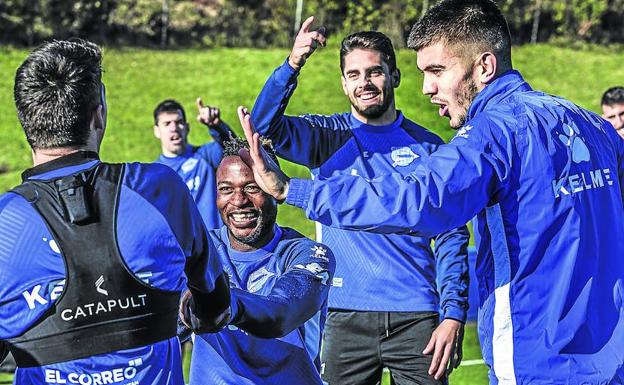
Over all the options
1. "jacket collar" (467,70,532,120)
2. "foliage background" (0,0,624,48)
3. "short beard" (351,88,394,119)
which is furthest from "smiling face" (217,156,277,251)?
"foliage background" (0,0,624,48)

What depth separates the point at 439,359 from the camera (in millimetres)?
5066

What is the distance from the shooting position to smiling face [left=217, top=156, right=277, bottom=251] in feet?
13.2

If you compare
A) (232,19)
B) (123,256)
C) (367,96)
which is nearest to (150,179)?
(123,256)

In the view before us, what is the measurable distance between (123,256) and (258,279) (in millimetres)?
1294

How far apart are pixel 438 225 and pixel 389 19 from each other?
17.2 metres

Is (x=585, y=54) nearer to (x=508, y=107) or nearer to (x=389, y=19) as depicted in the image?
(x=389, y=19)

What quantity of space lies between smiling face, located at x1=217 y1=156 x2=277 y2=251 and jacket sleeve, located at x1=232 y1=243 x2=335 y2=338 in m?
0.23

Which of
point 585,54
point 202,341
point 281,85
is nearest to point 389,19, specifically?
point 585,54

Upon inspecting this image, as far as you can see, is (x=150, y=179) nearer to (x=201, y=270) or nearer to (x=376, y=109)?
(x=201, y=270)

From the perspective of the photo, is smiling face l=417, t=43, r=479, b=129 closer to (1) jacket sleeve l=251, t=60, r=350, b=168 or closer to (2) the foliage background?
(1) jacket sleeve l=251, t=60, r=350, b=168

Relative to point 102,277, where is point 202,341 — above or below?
below

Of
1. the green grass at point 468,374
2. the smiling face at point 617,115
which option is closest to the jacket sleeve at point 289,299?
the green grass at point 468,374

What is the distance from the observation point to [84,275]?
2717 millimetres

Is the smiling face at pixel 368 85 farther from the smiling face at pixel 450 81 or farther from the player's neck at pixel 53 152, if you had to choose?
the player's neck at pixel 53 152
